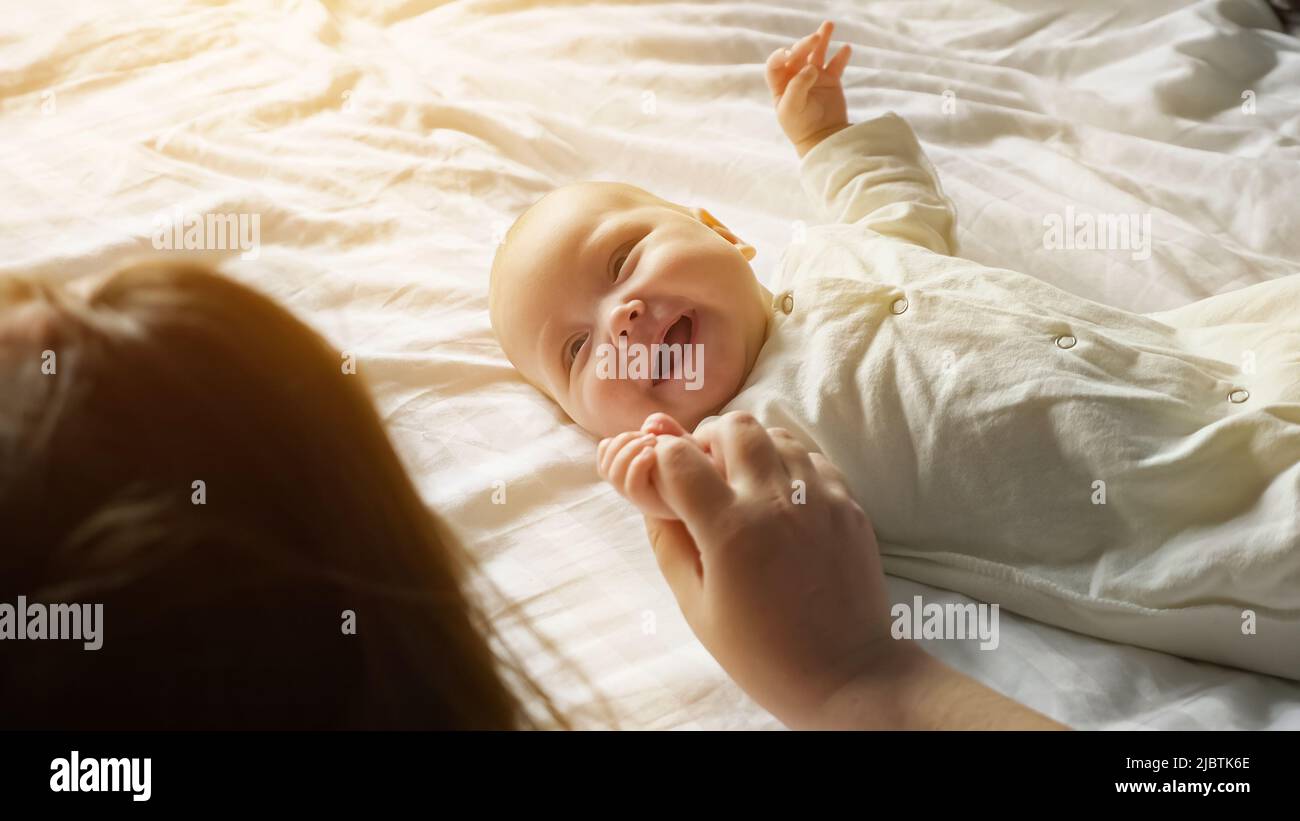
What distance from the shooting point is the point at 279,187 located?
1.53 metres

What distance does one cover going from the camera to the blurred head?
0.51m

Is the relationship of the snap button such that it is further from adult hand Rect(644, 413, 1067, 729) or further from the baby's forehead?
adult hand Rect(644, 413, 1067, 729)

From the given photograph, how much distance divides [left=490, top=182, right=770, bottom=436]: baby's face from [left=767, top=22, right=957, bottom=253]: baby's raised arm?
28cm

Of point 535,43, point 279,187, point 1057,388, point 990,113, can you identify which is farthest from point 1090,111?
point 279,187

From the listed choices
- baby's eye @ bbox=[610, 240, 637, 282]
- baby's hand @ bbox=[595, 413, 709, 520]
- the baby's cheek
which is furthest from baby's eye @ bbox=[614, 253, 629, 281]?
baby's hand @ bbox=[595, 413, 709, 520]

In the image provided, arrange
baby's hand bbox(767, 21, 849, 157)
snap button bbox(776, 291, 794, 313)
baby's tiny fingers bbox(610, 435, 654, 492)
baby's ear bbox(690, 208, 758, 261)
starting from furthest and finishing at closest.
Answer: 1. baby's hand bbox(767, 21, 849, 157)
2. baby's ear bbox(690, 208, 758, 261)
3. snap button bbox(776, 291, 794, 313)
4. baby's tiny fingers bbox(610, 435, 654, 492)

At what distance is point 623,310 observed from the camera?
1.03 metres

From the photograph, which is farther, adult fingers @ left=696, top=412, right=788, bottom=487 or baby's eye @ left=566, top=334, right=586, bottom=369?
baby's eye @ left=566, top=334, right=586, bottom=369

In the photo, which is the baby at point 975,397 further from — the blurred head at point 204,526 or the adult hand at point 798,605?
the blurred head at point 204,526

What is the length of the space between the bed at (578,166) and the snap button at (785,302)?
19 cm

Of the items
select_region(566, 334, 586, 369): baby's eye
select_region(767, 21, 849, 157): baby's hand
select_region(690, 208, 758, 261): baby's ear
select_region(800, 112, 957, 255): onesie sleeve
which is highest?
select_region(767, 21, 849, 157): baby's hand

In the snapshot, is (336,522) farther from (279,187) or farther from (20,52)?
(20,52)

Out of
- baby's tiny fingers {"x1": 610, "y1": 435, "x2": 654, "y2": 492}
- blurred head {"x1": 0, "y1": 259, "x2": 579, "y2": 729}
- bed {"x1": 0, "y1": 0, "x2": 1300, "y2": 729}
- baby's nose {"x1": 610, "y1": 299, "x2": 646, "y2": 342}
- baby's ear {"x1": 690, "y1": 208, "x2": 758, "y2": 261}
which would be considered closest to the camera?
blurred head {"x1": 0, "y1": 259, "x2": 579, "y2": 729}

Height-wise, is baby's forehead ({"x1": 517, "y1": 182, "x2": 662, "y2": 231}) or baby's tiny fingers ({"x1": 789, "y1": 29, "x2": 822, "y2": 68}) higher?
baby's tiny fingers ({"x1": 789, "y1": 29, "x2": 822, "y2": 68})
